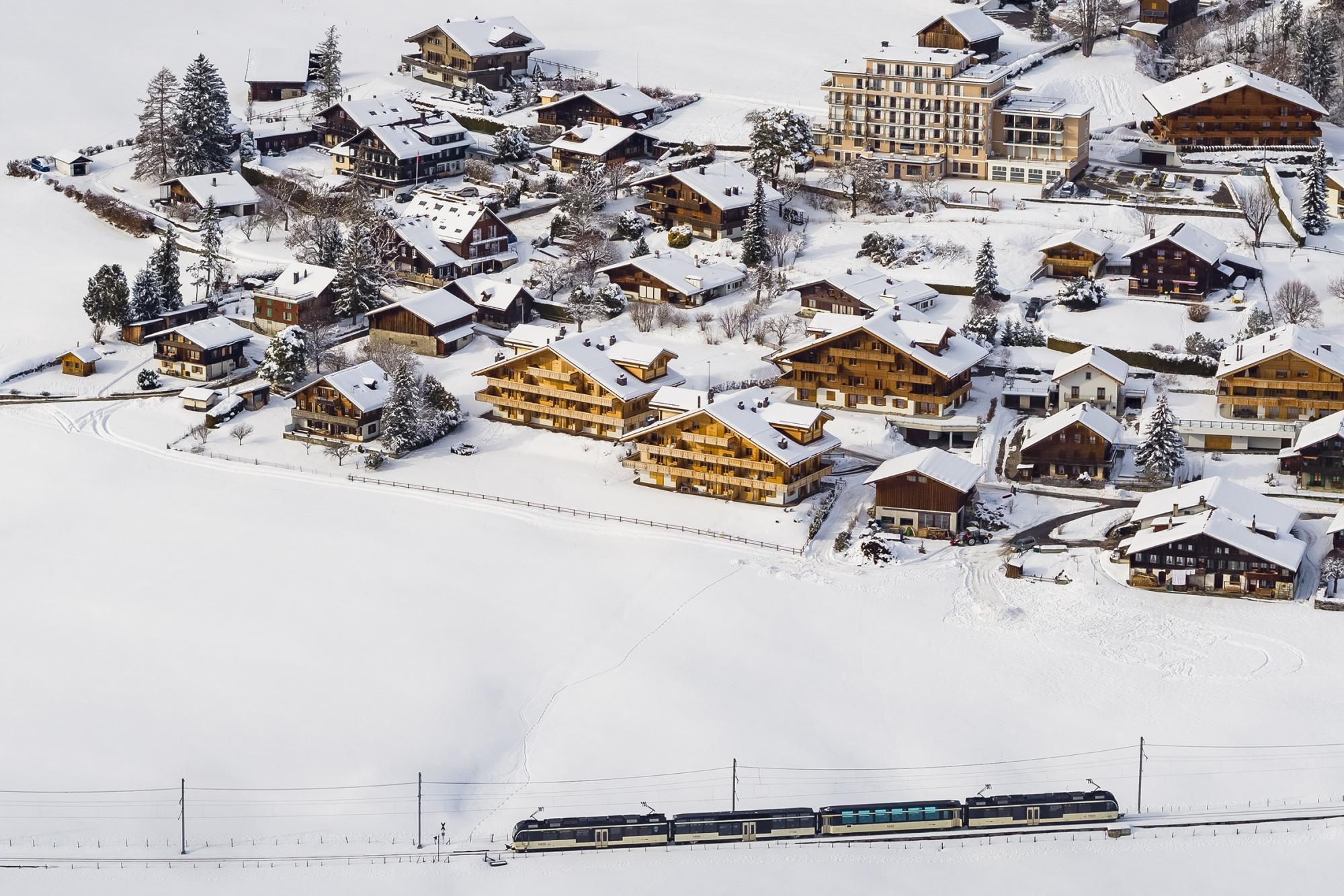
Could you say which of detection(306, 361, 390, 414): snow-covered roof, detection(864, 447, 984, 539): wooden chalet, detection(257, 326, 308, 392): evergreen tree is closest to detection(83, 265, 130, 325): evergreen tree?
detection(257, 326, 308, 392): evergreen tree

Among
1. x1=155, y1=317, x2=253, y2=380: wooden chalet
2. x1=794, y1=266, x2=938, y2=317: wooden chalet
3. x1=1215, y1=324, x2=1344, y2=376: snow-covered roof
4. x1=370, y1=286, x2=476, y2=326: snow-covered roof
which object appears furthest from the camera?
x1=370, y1=286, x2=476, y2=326: snow-covered roof

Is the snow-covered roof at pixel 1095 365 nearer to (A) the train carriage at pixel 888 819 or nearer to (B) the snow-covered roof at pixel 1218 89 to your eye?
(B) the snow-covered roof at pixel 1218 89

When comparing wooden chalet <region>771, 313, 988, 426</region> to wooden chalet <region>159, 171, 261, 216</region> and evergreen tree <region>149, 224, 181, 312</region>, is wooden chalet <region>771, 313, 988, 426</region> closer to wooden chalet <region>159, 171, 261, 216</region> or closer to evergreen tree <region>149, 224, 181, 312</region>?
evergreen tree <region>149, 224, 181, 312</region>

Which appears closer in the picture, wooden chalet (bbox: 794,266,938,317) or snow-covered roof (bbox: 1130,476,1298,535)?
snow-covered roof (bbox: 1130,476,1298,535)

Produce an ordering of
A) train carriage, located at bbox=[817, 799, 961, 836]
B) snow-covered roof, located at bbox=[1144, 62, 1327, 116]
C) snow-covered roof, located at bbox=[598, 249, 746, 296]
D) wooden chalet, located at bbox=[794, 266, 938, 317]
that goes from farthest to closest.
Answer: snow-covered roof, located at bbox=[1144, 62, 1327, 116] → snow-covered roof, located at bbox=[598, 249, 746, 296] → wooden chalet, located at bbox=[794, 266, 938, 317] → train carriage, located at bbox=[817, 799, 961, 836]

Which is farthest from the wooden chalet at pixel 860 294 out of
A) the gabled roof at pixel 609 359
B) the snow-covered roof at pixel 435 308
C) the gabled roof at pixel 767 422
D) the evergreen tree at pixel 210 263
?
the evergreen tree at pixel 210 263
